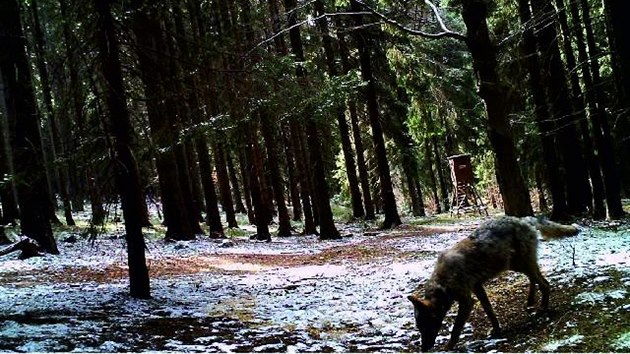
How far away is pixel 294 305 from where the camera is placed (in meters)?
10.0

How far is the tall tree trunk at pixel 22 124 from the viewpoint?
14.7 metres

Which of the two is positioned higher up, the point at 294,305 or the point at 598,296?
the point at 598,296

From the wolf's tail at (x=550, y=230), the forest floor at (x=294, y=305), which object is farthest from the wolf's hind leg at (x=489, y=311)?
the wolf's tail at (x=550, y=230)

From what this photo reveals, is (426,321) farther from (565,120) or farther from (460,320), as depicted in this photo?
(565,120)

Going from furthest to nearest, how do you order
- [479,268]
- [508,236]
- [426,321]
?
[508,236] → [479,268] → [426,321]

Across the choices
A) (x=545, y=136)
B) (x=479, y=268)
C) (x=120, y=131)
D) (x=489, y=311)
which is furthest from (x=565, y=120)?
(x=120, y=131)

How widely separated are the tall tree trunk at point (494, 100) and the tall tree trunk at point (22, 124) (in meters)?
11.2

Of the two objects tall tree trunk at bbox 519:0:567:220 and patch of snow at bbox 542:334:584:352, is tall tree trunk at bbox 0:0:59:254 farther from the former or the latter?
tall tree trunk at bbox 519:0:567:220

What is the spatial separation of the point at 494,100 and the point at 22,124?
12.3m

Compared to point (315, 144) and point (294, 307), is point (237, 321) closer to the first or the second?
point (294, 307)

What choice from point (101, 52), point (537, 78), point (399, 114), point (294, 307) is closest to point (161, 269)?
point (294, 307)

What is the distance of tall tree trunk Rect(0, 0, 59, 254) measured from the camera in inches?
579

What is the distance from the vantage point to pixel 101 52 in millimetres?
9477

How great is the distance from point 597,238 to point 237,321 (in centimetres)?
814
